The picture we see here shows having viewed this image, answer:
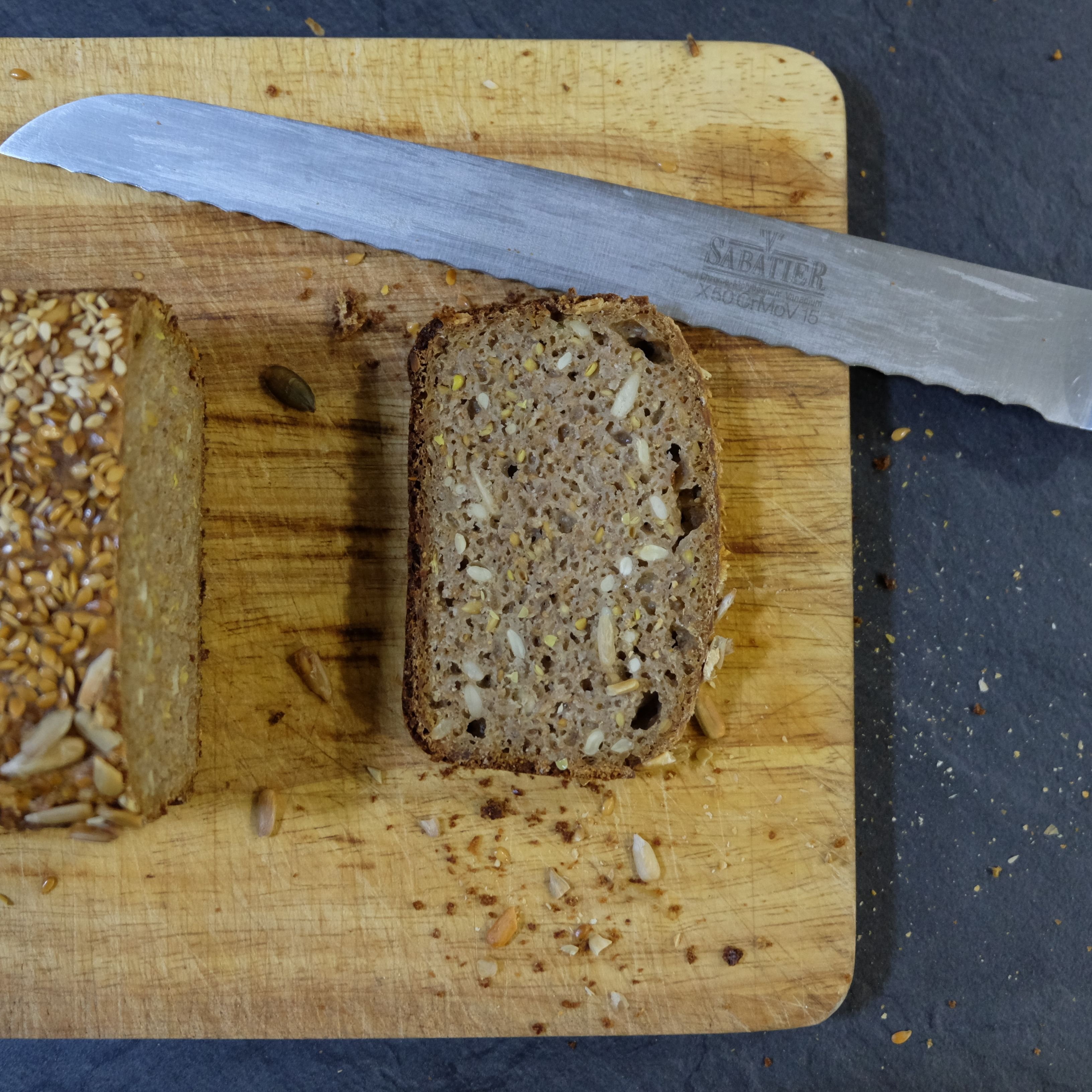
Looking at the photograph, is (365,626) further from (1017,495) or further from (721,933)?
(1017,495)

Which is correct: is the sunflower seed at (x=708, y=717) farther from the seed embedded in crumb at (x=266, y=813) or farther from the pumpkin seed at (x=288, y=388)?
the pumpkin seed at (x=288, y=388)

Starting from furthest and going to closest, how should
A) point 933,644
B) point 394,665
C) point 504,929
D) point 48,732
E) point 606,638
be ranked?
1. point 933,644
2. point 394,665
3. point 504,929
4. point 606,638
5. point 48,732

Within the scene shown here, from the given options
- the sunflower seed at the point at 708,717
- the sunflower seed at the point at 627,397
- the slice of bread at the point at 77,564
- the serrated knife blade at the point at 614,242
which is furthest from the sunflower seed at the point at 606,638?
the slice of bread at the point at 77,564

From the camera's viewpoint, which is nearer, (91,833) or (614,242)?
(91,833)

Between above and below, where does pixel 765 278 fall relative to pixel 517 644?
above

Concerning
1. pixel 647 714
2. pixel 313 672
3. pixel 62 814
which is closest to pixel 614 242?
pixel 647 714

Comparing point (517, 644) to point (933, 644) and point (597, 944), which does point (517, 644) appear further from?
point (933, 644)

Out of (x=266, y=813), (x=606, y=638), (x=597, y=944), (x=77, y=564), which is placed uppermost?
(x=77, y=564)
